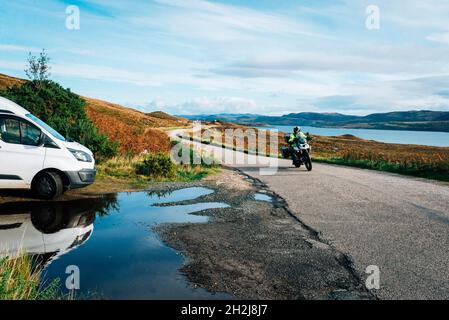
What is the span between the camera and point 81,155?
10242 millimetres

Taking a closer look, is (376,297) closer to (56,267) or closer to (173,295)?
(173,295)

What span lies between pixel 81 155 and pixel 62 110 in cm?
732

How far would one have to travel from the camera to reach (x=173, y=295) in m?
4.61

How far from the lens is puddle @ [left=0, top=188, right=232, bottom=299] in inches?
190

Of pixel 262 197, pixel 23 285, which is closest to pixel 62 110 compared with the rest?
pixel 262 197

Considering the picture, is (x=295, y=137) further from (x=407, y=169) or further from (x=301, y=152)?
(x=407, y=169)

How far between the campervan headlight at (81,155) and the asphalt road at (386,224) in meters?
5.42

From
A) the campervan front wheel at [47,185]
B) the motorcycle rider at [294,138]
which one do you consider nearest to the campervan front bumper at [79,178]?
the campervan front wheel at [47,185]

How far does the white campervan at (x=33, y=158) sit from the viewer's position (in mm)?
9273

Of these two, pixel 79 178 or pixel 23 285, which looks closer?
pixel 23 285

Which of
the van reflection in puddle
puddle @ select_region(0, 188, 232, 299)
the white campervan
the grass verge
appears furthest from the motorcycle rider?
the white campervan

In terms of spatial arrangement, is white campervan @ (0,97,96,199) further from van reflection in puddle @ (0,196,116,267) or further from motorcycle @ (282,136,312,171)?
motorcycle @ (282,136,312,171)

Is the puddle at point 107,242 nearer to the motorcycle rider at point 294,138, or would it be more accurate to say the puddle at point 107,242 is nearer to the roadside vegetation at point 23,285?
the roadside vegetation at point 23,285
